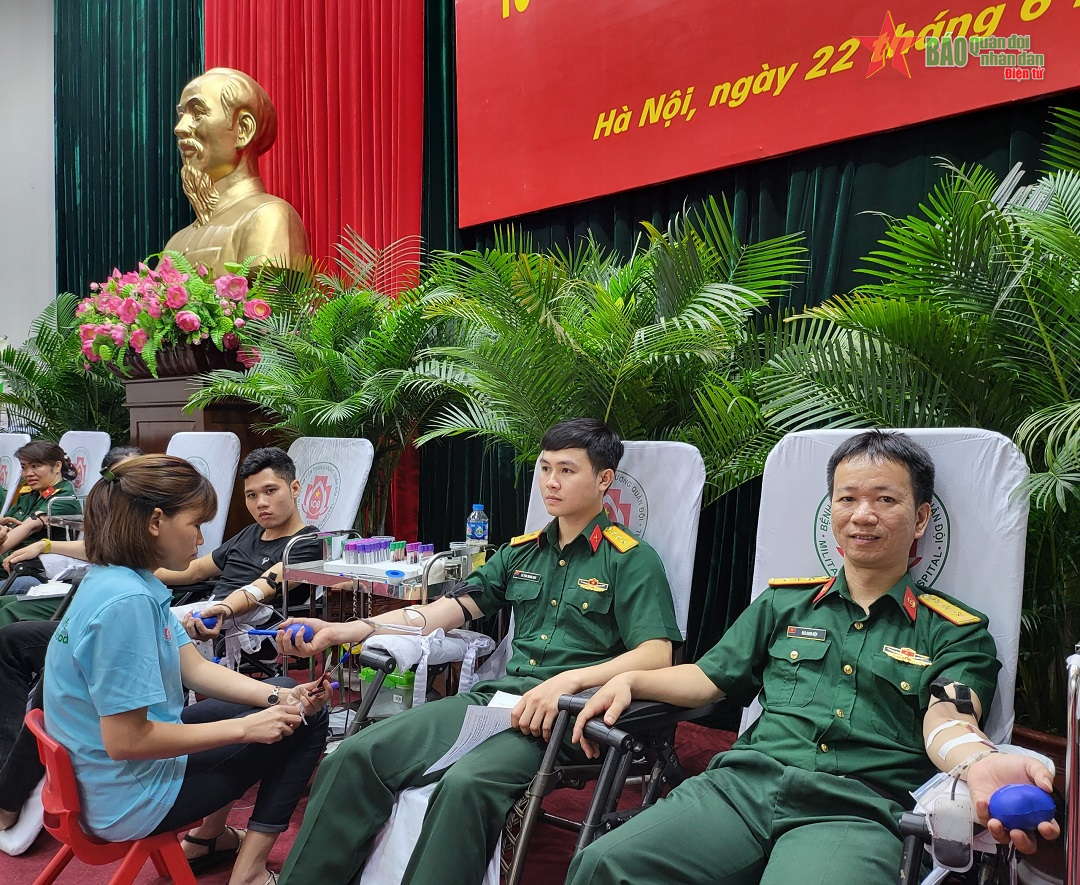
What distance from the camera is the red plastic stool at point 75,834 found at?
177 cm

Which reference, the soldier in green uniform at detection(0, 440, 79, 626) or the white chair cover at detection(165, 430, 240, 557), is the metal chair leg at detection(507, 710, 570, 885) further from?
the soldier in green uniform at detection(0, 440, 79, 626)

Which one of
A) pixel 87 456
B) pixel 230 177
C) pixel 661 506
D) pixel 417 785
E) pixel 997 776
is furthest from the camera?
pixel 230 177

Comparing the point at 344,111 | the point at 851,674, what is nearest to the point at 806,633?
the point at 851,674

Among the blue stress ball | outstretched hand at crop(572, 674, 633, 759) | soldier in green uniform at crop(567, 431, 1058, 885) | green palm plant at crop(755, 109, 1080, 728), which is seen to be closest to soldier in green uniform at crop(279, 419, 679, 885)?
outstretched hand at crop(572, 674, 633, 759)

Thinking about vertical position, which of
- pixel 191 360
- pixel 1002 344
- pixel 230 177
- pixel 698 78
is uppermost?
pixel 230 177

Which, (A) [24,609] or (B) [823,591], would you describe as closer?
(B) [823,591]

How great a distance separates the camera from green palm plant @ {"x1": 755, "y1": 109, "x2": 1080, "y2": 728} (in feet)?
6.74

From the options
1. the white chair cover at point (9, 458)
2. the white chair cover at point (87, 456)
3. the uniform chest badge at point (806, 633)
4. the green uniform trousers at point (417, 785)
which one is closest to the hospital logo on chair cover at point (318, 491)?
the green uniform trousers at point (417, 785)

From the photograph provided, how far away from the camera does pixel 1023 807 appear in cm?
121

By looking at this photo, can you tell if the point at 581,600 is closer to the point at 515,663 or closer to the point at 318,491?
the point at 515,663

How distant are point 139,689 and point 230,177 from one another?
5229mm

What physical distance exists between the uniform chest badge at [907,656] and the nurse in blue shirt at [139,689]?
3.94 ft

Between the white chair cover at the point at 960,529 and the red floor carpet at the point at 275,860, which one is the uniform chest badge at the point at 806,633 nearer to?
the white chair cover at the point at 960,529

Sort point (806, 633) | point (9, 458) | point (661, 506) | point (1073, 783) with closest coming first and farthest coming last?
point (1073, 783)
point (806, 633)
point (661, 506)
point (9, 458)
